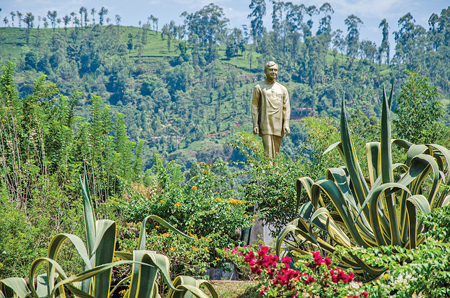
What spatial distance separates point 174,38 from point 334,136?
104 m

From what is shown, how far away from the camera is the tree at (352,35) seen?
83625 mm

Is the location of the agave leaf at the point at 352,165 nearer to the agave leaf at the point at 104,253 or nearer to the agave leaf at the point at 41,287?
the agave leaf at the point at 104,253

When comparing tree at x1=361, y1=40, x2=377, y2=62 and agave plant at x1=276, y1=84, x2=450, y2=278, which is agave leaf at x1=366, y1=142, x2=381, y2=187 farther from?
tree at x1=361, y1=40, x2=377, y2=62

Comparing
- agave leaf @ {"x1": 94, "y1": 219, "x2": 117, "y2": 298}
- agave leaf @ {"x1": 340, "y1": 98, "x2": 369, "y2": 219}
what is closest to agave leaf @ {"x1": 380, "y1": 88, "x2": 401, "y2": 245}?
agave leaf @ {"x1": 340, "y1": 98, "x2": 369, "y2": 219}

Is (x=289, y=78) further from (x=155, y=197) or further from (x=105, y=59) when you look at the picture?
(x=155, y=197)

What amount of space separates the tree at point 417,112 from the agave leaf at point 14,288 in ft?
30.3

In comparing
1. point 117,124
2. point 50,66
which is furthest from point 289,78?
point 117,124

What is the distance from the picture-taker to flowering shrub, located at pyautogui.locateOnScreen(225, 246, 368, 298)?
8.64 ft

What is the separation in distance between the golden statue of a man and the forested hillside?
60.5 metres

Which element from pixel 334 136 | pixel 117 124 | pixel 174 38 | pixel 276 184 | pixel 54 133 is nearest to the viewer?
pixel 276 184

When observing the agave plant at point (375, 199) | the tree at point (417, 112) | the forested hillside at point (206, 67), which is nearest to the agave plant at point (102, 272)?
the agave plant at point (375, 199)

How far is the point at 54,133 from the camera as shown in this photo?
786 centimetres

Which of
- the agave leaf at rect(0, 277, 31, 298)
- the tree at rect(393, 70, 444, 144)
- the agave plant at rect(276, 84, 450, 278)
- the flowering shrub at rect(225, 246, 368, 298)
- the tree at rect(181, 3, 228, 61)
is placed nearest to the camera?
the agave leaf at rect(0, 277, 31, 298)

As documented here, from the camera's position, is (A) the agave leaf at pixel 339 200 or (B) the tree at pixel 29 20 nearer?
(A) the agave leaf at pixel 339 200
